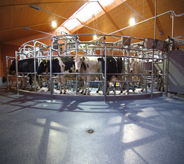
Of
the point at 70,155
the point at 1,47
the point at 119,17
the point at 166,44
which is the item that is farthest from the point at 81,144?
the point at 1,47

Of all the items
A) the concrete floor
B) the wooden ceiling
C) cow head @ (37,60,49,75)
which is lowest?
the concrete floor

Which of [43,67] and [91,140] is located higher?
[43,67]

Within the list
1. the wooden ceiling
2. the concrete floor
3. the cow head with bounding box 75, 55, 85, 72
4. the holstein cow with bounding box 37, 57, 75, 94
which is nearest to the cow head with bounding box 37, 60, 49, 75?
the holstein cow with bounding box 37, 57, 75, 94

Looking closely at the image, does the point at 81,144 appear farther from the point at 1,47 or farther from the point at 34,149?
the point at 1,47

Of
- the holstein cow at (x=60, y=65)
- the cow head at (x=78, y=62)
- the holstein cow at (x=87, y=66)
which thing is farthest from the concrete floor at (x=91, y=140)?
the holstein cow at (x=60, y=65)

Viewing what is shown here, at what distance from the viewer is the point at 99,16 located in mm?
14977

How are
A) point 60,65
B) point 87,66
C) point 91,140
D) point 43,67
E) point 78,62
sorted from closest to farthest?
point 91,140 < point 78,62 < point 87,66 < point 60,65 < point 43,67

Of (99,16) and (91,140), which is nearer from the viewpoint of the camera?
(91,140)

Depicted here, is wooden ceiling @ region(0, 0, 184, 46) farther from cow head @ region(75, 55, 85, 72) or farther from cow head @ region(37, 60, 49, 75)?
cow head @ region(75, 55, 85, 72)

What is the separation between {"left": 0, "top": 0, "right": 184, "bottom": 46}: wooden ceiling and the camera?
8945 mm

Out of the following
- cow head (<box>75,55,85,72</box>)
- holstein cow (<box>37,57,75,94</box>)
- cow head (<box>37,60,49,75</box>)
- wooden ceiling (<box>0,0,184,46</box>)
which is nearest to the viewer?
cow head (<box>75,55,85,72</box>)

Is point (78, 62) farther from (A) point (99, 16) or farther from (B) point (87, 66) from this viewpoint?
(A) point (99, 16)

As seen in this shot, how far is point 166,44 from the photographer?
5.91m

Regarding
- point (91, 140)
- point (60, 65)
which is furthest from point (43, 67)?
point (91, 140)
